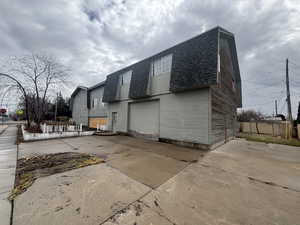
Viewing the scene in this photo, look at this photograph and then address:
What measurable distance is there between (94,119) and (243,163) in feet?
54.1

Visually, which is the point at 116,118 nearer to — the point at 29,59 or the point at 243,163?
the point at 29,59

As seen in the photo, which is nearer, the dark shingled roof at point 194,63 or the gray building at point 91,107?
the dark shingled roof at point 194,63

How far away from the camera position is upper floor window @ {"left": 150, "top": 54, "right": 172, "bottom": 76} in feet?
27.8

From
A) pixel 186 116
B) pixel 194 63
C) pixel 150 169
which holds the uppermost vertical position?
pixel 194 63

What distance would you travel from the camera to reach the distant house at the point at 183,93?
645 cm

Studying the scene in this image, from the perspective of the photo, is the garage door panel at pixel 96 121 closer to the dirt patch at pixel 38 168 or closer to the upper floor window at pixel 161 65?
the upper floor window at pixel 161 65

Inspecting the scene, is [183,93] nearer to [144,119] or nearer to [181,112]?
[181,112]

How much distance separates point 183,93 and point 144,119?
395cm

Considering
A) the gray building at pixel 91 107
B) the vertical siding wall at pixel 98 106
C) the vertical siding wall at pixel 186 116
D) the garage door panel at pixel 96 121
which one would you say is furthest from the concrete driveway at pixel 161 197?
the gray building at pixel 91 107

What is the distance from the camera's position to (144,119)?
9.95m

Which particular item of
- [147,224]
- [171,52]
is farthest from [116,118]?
[147,224]

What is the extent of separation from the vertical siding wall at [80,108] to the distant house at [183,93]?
10084 mm

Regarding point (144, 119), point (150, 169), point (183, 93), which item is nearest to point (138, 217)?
point (150, 169)

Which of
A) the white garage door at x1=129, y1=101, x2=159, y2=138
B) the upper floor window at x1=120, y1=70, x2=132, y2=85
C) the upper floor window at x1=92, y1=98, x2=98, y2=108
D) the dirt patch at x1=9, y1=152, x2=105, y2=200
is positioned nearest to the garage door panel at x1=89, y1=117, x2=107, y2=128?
the upper floor window at x1=92, y1=98, x2=98, y2=108
